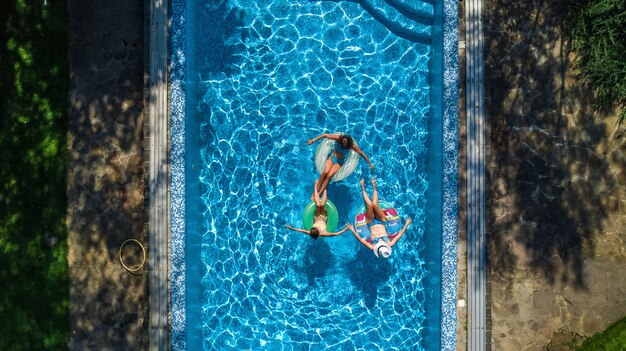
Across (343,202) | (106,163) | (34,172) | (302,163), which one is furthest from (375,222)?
(34,172)

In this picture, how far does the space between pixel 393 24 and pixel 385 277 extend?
14.0 ft

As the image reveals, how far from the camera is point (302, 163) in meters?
9.81

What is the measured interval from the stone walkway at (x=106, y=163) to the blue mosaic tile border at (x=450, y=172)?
4932 millimetres

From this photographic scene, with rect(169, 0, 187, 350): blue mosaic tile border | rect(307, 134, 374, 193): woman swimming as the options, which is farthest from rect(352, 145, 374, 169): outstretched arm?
rect(169, 0, 187, 350): blue mosaic tile border

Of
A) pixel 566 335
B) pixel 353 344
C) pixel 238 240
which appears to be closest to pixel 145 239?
pixel 238 240

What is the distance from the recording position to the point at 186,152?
955 cm

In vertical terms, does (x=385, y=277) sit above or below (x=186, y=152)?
below

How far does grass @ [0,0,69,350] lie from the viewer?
9.48m

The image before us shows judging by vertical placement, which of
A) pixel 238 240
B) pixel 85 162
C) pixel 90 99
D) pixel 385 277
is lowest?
pixel 385 277

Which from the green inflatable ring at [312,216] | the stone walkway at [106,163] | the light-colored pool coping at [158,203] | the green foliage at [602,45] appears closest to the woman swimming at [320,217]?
the green inflatable ring at [312,216]

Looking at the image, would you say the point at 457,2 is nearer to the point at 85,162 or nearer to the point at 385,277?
the point at 385,277

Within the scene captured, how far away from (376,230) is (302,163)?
1678mm

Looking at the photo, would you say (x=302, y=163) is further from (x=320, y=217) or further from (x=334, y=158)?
(x=320, y=217)

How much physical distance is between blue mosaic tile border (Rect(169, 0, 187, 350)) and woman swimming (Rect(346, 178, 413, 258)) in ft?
9.11
